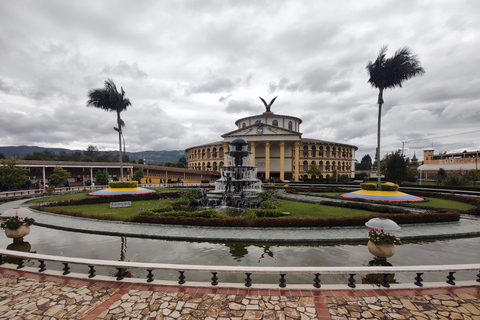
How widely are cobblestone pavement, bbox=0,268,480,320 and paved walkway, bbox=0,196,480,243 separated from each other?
4.03m

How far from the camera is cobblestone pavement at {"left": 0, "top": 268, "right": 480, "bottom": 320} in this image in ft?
12.9

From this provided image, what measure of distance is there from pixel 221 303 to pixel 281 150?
130 feet

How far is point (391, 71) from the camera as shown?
22.0m

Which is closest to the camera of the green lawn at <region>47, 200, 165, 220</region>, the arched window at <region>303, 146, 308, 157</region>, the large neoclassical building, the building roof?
the green lawn at <region>47, 200, 165, 220</region>

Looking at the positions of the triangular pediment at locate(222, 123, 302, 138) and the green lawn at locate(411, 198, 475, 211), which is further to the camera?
the triangular pediment at locate(222, 123, 302, 138)

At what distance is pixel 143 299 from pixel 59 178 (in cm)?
3194

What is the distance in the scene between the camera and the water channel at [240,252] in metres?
6.46

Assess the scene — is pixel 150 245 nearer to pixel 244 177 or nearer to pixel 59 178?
pixel 244 177

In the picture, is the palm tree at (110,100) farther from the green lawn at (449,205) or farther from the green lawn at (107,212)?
the green lawn at (449,205)

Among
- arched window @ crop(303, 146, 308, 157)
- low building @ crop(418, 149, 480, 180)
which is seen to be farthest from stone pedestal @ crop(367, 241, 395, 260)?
low building @ crop(418, 149, 480, 180)

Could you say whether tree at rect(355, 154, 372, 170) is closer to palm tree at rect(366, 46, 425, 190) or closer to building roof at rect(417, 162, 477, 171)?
building roof at rect(417, 162, 477, 171)

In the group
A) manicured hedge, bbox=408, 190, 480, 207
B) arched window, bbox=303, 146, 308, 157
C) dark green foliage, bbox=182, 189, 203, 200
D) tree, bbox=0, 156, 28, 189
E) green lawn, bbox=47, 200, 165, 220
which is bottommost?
green lawn, bbox=47, 200, 165, 220

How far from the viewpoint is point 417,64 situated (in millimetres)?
21500

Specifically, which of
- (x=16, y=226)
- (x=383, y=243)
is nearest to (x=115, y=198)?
(x=16, y=226)
